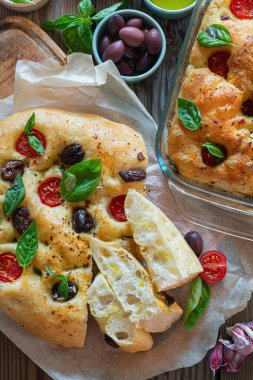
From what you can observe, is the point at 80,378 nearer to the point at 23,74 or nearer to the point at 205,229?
the point at 205,229

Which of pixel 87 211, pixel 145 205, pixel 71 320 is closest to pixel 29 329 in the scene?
pixel 71 320

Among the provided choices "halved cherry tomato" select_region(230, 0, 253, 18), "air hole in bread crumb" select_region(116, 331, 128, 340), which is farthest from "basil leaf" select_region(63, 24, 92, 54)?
"air hole in bread crumb" select_region(116, 331, 128, 340)

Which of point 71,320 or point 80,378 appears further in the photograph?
point 80,378

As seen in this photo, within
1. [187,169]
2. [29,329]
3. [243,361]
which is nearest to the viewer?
[187,169]

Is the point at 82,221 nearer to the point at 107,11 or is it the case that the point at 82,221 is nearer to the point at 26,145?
the point at 26,145

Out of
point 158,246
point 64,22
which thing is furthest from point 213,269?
point 64,22

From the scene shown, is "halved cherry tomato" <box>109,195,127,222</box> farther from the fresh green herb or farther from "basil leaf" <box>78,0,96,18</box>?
"basil leaf" <box>78,0,96,18</box>

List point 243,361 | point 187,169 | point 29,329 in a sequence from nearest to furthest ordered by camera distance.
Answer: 1. point 187,169
2. point 29,329
3. point 243,361
